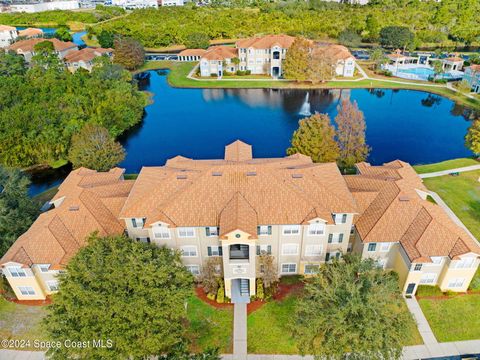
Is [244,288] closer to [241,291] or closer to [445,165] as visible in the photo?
[241,291]

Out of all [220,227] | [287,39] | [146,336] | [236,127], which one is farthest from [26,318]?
[287,39]

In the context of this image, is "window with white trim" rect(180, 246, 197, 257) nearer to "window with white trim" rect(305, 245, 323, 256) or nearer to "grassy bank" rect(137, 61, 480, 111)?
"window with white trim" rect(305, 245, 323, 256)

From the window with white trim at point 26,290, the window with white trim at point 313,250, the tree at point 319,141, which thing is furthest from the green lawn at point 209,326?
the tree at point 319,141

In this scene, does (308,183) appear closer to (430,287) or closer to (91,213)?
(430,287)

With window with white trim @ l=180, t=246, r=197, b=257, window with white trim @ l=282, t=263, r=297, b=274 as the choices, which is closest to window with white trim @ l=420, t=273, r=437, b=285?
window with white trim @ l=282, t=263, r=297, b=274

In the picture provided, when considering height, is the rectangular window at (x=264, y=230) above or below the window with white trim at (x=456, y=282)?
above

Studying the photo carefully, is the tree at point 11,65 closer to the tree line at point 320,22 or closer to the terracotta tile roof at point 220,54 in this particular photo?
the terracotta tile roof at point 220,54
